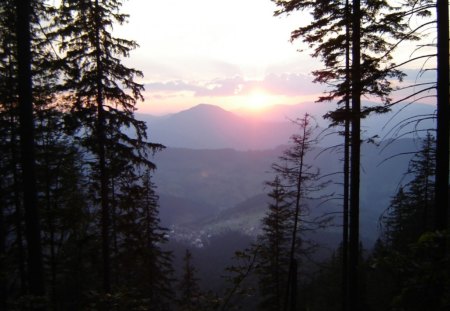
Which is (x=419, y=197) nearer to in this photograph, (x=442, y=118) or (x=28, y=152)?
(x=442, y=118)

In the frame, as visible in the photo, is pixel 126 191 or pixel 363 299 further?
pixel 363 299

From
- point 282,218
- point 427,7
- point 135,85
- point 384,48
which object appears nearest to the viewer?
point 427,7

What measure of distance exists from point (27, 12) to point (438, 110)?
9.77 metres

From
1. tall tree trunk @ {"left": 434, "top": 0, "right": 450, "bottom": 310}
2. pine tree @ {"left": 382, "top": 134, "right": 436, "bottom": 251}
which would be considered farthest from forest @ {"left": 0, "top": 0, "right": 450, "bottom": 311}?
pine tree @ {"left": 382, "top": 134, "right": 436, "bottom": 251}

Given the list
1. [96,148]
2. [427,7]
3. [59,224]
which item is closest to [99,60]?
[96,148]

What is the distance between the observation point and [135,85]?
1405 cm

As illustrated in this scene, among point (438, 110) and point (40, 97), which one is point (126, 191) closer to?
point (40, 97)

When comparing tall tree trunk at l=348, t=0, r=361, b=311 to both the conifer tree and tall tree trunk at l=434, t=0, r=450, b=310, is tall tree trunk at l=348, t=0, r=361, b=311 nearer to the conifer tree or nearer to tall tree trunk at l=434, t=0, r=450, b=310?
tall tree trunk at l=434, t=0, r=450, b=310

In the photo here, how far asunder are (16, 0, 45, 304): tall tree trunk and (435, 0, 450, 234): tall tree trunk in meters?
9.37

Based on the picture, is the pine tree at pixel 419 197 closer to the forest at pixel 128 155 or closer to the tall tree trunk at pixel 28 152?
the forest at pixel 128 155

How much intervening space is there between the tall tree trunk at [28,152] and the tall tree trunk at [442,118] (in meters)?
9.37

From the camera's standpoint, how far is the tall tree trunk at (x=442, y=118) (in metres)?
7.21

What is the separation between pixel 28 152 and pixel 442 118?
961 cm

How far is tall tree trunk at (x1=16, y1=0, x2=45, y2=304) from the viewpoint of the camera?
8.34m
